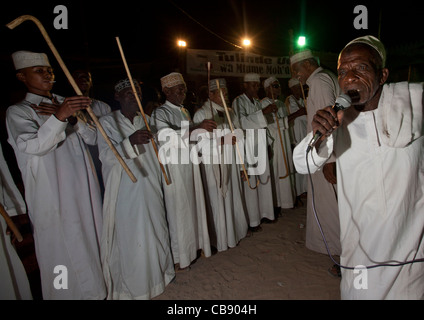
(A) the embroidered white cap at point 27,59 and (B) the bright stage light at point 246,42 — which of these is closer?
(A) the embroidered white cap at point 27,59

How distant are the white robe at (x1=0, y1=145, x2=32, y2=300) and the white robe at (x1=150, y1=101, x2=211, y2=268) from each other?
1.55 metres

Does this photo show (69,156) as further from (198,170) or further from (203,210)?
(203,210)

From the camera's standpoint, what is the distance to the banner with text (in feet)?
24.4

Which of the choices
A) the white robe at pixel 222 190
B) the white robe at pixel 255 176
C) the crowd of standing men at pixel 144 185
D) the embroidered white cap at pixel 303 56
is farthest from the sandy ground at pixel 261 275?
the embroidered white cap at pixel 303 56

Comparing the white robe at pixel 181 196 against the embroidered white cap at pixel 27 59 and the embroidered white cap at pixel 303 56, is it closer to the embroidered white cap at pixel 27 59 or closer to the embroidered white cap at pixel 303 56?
the embroidered white cap at pixel 27 59

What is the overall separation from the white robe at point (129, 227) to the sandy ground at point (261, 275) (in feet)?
1.17

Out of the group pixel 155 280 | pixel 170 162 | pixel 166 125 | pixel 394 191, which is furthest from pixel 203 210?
pixel 394 191

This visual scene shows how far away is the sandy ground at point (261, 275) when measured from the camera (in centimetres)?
262

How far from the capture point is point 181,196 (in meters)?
3.12

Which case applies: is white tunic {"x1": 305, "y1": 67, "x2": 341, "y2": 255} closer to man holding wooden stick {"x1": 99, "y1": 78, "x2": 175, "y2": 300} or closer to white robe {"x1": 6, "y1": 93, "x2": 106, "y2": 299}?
man holding wooden stick {"x1": 99, "y1": 78, "x2": 175, "y2": 300}

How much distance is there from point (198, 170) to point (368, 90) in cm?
229

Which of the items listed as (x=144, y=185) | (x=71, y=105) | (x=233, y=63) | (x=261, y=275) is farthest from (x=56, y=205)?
(x=233, y=63)

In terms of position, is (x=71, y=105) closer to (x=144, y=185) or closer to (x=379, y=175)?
(x=144, y=185)
